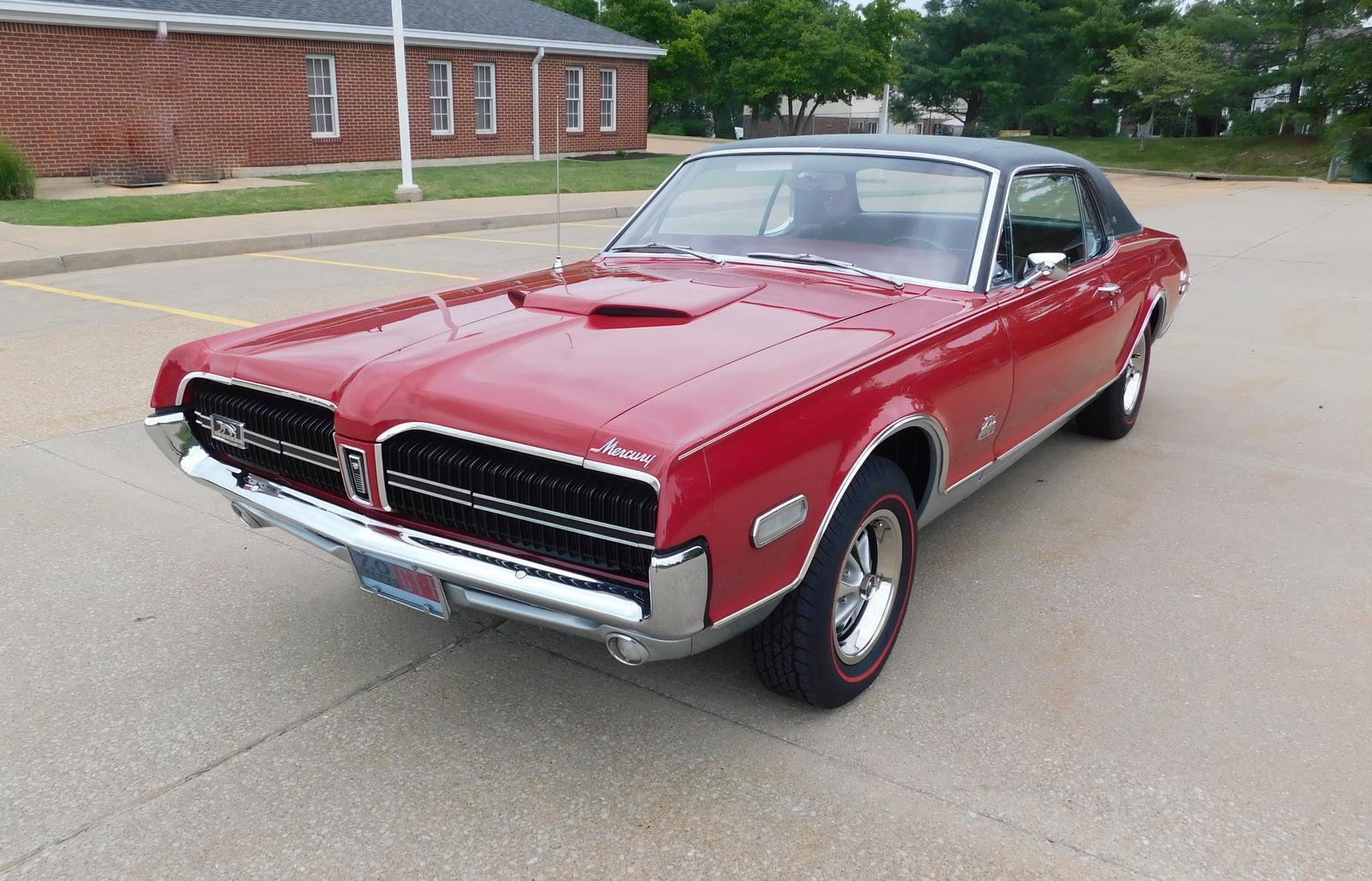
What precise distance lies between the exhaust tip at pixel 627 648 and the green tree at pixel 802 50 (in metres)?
38.0

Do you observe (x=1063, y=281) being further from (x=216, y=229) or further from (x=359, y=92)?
(x=359, y=92)

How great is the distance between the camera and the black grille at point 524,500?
248cm

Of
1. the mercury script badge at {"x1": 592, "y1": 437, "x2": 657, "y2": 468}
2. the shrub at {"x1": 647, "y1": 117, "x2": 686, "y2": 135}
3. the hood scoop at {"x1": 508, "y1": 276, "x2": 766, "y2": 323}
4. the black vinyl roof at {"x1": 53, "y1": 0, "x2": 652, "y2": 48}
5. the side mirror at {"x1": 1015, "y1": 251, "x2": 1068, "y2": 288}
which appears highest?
the black vinyl roof at {"x1": 53, "y1": 0, "x2": 652, "y2": 48}

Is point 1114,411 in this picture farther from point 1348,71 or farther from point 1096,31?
point 1096,31

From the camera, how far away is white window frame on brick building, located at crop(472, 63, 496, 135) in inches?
1008

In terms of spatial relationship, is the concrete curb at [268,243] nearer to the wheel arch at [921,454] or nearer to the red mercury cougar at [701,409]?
the red mercury cougar at [701,409]

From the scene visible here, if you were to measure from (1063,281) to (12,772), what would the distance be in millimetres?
3982

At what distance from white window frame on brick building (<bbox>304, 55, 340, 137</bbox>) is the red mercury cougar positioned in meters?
20.3

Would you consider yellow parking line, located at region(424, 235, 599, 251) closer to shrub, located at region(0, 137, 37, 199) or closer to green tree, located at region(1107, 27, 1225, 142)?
shrub, located at region(0, 137, 37, 199)

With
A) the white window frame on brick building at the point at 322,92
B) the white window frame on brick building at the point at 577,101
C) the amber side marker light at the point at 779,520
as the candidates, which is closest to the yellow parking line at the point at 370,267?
the amber side marker light at the point at 779,520

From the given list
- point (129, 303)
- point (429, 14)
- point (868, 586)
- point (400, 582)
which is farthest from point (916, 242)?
point (429, 14)

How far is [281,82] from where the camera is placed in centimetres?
2153

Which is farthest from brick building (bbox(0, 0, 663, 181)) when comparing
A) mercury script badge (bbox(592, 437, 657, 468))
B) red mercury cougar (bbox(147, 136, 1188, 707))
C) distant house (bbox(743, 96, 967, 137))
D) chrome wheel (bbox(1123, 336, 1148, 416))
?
distant house (bbox(743, 96, 967, 137))

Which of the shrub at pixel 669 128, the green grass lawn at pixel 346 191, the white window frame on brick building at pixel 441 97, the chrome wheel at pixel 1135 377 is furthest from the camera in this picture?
the shrub at pixel 669 128
